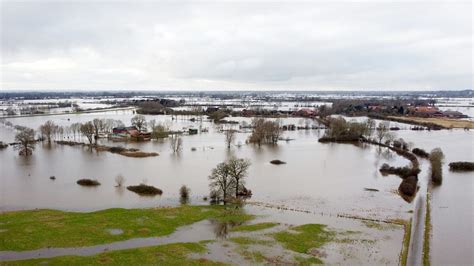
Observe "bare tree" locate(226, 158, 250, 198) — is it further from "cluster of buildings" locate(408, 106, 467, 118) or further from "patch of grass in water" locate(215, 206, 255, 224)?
"cluster of buildings" locate(408, 106, 467, 118)

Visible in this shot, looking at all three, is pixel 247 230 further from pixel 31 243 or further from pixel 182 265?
pixel 31 243

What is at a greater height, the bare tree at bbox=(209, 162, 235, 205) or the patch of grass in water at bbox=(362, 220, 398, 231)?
the bare tree at bbox=(209, 162, 235, 205)

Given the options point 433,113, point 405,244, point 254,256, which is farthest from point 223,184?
point 433,113

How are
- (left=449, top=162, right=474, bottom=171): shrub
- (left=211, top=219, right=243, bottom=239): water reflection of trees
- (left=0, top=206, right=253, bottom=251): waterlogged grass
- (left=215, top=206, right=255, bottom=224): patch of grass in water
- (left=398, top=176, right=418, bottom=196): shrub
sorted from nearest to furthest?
(left=0, top=206, right=253, bottom=251): waterlogged grass
(left=211, top=219, right=243, bottom=239): water reflection of trees
(left=215, top=206, right=255, bottom=224): patch of grass in water
(left=398, top=176, right=418, bottom=196): shrub
(left=449, top=162, right=474, bottom=171): shrub

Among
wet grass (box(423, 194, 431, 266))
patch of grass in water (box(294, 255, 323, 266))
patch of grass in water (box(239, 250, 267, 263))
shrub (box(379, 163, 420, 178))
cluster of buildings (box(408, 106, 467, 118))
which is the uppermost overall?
cluster of buildings (box(408, 106, 467, 118))

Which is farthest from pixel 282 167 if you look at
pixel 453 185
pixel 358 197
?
pixel 453 185

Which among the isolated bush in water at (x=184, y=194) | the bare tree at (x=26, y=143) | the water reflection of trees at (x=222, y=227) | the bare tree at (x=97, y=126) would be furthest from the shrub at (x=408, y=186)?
the bare tree at (x=97, y=126)

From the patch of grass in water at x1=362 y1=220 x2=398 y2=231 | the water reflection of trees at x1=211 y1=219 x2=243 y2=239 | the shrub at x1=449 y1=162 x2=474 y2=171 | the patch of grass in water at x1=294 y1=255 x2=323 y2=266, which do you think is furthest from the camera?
the shrub at x1=449 y1=162 x2=474 y2=171

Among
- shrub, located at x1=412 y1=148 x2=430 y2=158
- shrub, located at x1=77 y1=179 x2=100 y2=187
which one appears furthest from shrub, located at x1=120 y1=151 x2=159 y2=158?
shrub, located at x1=412 y1=148 x2=430 y2=158

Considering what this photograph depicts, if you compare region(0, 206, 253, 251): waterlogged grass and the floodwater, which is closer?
region(0, 206, 253, 251): waterlogged grass
